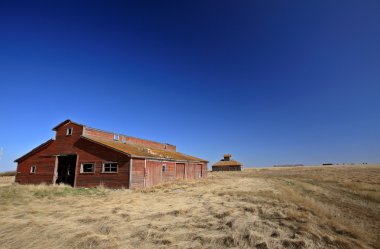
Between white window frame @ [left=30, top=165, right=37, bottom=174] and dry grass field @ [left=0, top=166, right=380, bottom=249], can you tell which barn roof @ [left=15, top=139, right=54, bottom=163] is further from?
dry grass field @ [left=0, top=166, right=380, bottom=249]

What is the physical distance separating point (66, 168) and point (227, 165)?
63255mm

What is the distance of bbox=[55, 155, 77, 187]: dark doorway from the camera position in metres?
28.3

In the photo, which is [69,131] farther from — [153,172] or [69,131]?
[153,172]

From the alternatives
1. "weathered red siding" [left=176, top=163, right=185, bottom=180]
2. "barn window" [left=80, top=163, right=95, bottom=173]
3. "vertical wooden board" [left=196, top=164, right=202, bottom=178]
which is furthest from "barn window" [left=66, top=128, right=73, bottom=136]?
"vertical wooden board" [left=196, top=164, right=202, bottom=178]

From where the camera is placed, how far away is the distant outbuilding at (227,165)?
84.2 meters

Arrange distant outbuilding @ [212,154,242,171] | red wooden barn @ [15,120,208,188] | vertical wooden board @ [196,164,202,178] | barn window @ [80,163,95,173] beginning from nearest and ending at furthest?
red wooden barn @ [15,120,208,188], barn window @ [80,163,95,173], vertical wooden board @ [196,164,202,178], distant outbuilding @ [212,154,242,171]

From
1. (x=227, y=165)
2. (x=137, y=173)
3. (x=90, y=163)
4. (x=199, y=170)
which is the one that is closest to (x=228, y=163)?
(x=227, y=165)

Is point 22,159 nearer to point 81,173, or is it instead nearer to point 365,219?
point 81,173

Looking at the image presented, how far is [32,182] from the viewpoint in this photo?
95.3 ft

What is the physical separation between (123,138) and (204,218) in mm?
24869

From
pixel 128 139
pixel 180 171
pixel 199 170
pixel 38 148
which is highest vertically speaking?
pixel 128 139

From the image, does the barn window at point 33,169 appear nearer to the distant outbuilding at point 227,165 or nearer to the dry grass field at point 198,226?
the dry grass field at point 198,226

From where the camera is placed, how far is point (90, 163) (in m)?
26.0

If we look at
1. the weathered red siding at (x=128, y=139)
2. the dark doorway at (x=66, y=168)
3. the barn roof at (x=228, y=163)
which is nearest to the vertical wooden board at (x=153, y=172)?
the weathered red siding at (x=128, y=139)
